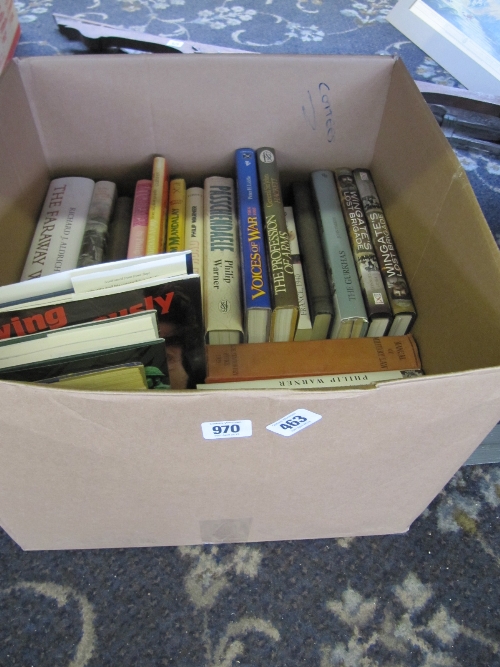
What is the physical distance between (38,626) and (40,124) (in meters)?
0.67

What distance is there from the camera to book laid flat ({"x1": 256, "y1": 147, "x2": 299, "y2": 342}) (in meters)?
0.64

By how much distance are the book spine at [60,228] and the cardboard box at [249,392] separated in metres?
0.02

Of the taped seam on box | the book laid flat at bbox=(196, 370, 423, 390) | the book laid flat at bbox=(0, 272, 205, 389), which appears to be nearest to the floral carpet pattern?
the taped seam on box

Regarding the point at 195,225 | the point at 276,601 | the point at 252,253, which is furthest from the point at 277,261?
the point at 276,601

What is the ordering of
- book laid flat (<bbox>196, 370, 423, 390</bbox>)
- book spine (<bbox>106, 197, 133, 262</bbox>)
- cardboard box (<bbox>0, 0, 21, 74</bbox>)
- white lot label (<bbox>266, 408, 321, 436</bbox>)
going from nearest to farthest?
white lot label (<bbox>266, 408, 321, 436</bbox>) < book laid flat (<bbox>196, 370, 423, 390</bbox>) < book spine (<bbox>106, 197, 133, 262</bbox>) < cardboard box (<bbox>0, 0, 21, 74</bbox>)

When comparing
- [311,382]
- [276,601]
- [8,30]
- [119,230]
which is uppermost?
[8,30]

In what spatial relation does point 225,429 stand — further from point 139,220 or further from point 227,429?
point 139,220

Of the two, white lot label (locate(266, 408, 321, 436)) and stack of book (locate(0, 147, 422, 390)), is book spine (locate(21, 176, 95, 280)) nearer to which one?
stack of book (locate(0, 147, 422, 390))

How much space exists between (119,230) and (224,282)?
188mm

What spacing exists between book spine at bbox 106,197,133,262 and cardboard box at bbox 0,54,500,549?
72mm

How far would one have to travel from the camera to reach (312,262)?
714 millimetres

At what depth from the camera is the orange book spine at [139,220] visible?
2.32ft

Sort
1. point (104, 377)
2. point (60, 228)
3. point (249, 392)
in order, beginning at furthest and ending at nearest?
point (60, 228) → point (104, 377) → point (249, 392)

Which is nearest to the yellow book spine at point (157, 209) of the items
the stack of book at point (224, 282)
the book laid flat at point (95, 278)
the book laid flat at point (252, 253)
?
the stack of book at point (224, 282)
